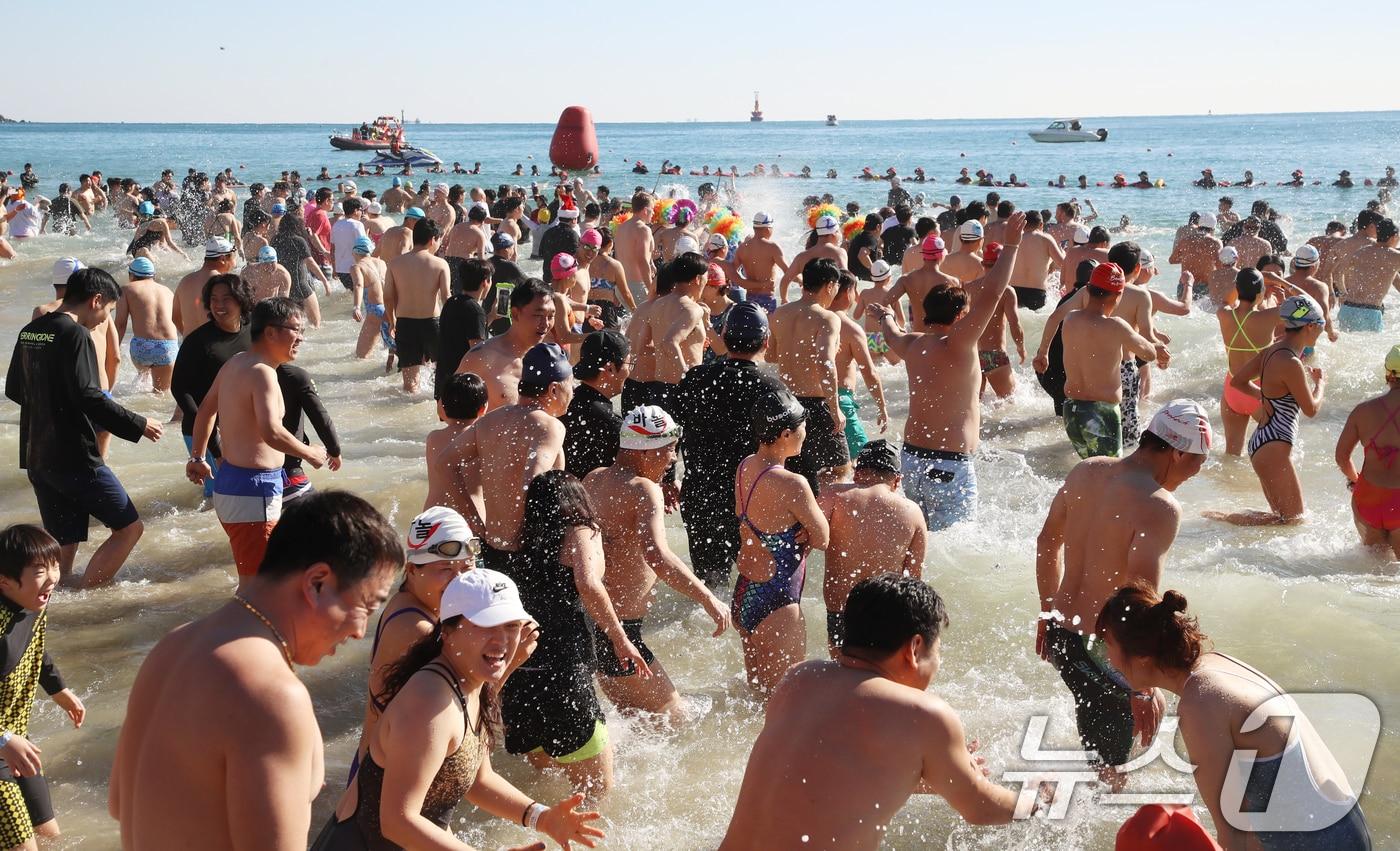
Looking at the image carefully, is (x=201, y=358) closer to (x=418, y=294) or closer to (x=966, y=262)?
(x=418, y=294)

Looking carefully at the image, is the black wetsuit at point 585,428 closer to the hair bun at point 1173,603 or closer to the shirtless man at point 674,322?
the shirtless man at point 674,322

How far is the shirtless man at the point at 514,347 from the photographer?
6145 millimetres

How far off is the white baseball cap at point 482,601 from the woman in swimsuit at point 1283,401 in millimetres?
5733

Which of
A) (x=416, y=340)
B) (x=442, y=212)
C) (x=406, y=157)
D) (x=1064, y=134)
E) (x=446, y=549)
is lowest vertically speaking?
(x=416, y=340)

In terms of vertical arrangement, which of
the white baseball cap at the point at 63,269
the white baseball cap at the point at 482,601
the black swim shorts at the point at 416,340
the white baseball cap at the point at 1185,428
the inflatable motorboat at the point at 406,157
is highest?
the inflatable motorboat at the point at 406,157

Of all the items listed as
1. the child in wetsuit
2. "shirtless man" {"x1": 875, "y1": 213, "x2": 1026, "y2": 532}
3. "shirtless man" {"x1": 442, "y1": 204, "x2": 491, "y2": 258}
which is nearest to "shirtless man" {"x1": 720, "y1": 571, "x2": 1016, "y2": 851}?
the child in wetsuit

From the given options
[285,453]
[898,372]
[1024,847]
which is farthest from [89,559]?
[898,372]

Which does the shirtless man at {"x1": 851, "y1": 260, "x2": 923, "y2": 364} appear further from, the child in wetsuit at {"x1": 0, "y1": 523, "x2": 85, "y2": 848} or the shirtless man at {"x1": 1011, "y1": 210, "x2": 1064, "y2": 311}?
the child in wetsuit at {"x1": 0, "y1": 523, "x2": 85, "y2": 848}

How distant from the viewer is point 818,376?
6898 millimetres

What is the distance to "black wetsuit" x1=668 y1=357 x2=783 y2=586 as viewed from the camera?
6.05 m

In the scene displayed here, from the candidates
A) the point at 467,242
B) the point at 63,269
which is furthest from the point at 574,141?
the point at 63,269

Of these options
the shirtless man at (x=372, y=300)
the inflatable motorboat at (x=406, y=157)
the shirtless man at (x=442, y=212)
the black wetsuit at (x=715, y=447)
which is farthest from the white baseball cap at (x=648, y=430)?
the inflatable motorboat at (x=406, y=157)

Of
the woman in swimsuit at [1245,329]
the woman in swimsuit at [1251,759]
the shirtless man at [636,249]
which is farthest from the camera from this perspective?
the shirtless man at [636,249]

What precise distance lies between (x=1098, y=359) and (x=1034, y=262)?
4.87 m
